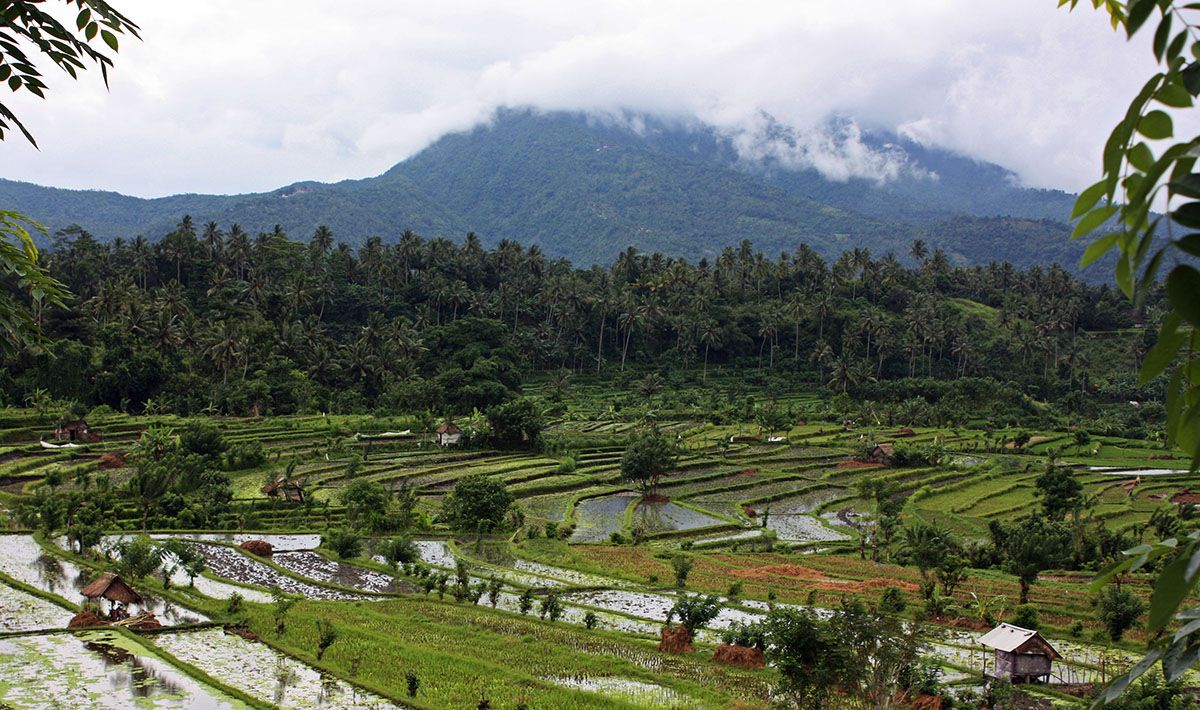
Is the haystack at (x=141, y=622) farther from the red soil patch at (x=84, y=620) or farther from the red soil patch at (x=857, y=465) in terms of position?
the red soil patch at (x=857, y=465)

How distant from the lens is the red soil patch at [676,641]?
71.6 feet

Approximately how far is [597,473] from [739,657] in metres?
33.4

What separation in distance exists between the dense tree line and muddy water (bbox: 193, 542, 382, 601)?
105 feet

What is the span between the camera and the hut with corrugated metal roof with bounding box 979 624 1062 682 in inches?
767

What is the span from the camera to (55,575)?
27.3 metres

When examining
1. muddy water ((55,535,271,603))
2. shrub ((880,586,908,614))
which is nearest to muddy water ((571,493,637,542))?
muddy water ((55,535,271,603))

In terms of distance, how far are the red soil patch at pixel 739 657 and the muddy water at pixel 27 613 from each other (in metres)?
15.8

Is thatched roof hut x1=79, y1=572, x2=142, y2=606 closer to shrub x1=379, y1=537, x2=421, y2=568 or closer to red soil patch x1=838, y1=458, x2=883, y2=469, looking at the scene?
shrub x1=379, y1=537, x2=421, y2=568

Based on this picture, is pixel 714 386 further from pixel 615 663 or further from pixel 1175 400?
pixel 1175 400

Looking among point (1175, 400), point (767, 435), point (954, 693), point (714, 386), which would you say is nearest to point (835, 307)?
point (714, 386)

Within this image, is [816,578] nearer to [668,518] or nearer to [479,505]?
[668,518]

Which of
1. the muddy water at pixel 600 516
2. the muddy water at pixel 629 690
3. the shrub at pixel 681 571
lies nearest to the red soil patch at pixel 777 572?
the shrub at pixel 681 571

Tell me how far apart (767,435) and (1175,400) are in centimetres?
6625

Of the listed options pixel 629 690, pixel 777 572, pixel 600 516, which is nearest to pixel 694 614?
pixel 629 690
